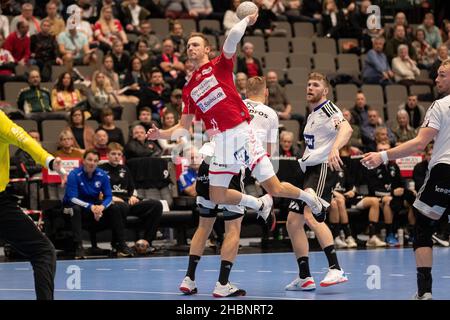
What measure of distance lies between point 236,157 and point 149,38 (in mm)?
10939

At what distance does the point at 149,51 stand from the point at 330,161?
10.1 metres

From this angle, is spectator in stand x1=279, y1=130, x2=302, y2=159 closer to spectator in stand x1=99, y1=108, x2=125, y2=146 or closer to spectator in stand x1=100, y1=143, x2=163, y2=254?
spectator in stand x1=100, y1=143, x2=163, y2=254

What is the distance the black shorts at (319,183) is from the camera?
9180 mm

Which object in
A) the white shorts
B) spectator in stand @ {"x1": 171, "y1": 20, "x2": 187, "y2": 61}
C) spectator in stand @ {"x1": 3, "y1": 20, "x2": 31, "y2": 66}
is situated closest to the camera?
the white shorts

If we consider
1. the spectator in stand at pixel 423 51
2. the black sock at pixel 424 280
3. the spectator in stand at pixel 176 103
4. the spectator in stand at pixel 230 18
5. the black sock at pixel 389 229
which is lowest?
the black sock at pixel 389 229

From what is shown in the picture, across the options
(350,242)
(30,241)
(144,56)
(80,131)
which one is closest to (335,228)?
(350,242)

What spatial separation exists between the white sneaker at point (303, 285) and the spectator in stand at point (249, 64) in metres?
9.37

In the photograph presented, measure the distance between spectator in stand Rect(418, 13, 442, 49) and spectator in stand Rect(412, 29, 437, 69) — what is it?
0.32 m

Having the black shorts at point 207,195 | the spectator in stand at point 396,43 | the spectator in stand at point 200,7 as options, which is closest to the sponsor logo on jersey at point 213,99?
the black shorts at point 207,195

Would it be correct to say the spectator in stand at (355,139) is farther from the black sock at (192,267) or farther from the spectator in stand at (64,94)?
the black sock at (192,267)

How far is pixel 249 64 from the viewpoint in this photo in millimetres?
18391

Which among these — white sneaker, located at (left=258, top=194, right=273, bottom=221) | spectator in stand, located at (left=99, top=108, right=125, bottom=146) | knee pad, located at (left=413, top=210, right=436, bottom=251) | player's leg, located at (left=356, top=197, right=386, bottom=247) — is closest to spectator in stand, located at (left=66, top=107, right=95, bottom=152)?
spectator in stand, located at (left=99, top=108, right=125, bottom=146)

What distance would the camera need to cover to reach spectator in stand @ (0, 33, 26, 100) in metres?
16.5
